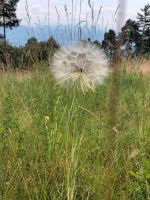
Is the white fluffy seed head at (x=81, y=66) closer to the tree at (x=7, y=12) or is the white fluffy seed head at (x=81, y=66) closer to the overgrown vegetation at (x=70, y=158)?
the overgrown vegetation at (x=70, y=158)

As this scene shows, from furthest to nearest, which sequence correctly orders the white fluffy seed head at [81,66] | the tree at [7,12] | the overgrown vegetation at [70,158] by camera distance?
1. the tree at [7,12]
2. the white fluffy seed head at [81,66]
3. the overgrown vegetation at [70,158]

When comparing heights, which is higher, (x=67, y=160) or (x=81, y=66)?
(x=81, y=66)

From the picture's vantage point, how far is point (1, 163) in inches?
102

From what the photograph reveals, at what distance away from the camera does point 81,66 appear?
266cm

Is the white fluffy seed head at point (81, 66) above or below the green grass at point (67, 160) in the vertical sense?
above

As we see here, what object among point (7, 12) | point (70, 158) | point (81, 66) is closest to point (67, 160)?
point (70, 158)

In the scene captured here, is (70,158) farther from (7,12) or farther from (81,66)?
(7,12)

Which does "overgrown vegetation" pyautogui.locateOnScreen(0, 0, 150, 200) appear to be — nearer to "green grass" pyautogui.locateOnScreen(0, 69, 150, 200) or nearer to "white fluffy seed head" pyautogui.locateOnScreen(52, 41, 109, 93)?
"green grass" pyautogui.locateOnScreen(0, 69, 150, 200)

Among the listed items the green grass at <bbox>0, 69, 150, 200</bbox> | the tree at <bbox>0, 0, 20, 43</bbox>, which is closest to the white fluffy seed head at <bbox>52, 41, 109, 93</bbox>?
the green grass at <bbox>0, 69, 150, 200</bbox>

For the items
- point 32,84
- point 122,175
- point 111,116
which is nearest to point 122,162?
point 122,175

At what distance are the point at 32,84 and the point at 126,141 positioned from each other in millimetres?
2332

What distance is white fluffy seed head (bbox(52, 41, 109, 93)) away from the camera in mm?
2588

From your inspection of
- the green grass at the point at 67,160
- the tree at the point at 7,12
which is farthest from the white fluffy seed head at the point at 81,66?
the tree at the point at 7,12

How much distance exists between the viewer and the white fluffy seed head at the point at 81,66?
2588mm
